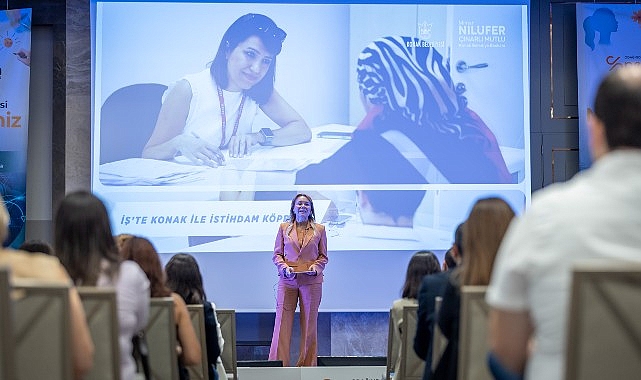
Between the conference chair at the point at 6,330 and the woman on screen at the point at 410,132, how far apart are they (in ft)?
19.2

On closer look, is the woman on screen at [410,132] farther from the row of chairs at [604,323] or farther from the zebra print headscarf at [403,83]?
the row of chairs at [604,323]

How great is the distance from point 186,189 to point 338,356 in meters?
1.84

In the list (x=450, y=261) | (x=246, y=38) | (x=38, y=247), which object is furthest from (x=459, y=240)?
(x=246, y=38)

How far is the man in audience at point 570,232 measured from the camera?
1.45 metres

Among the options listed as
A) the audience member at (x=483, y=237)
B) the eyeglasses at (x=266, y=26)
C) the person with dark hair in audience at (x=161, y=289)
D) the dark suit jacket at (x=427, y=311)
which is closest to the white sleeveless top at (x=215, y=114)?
the eyeglasses at (x=266, y=26)

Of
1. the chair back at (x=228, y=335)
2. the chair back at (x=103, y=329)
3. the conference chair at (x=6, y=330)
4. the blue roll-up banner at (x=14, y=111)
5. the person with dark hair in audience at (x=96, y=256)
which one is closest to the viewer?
the conference chair at (x=6, y=330)

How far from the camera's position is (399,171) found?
7.64 m

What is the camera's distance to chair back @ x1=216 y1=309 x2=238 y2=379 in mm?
4754

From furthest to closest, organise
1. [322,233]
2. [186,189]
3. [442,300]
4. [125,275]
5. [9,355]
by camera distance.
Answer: [186,189], [322,233], [442,300], [125,275], [9,355]

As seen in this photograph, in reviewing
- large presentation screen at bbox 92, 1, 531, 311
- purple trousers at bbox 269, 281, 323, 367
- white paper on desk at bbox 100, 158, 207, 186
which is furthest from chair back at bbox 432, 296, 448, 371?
white paper on desk at bbox 100, 158, 207, 186

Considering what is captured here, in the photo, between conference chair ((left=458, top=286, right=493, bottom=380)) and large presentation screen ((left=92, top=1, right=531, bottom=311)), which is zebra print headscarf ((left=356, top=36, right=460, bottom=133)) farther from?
conference chair ((left=458, top=286, right=493, bottom=380))

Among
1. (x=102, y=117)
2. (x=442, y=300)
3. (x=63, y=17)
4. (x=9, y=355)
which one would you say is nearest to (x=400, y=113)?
(x=102, y=117)

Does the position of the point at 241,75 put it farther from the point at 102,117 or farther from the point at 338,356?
the point at 338,356

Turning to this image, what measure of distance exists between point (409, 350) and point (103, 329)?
83.4 inches
